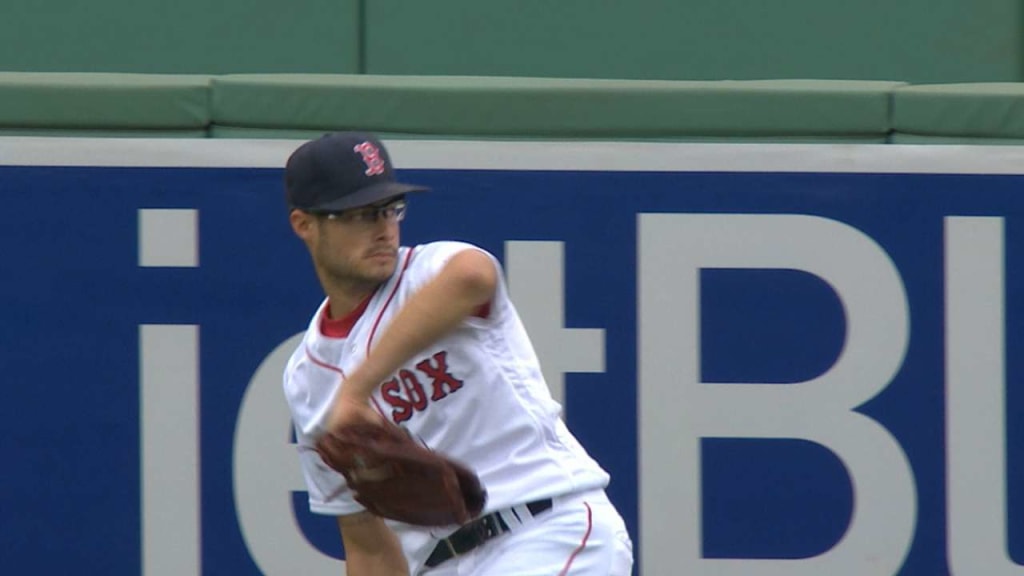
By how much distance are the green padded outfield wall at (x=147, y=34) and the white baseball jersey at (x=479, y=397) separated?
2.51 meters

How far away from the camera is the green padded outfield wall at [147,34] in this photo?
5.33 m

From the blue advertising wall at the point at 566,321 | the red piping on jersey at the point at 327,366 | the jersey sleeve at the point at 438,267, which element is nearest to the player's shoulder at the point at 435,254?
the jersey sleeve at the point at 438,267

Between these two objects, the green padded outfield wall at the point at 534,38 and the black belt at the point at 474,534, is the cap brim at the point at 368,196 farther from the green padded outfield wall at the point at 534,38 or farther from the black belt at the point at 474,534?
the green padded outfield wall at the point at 534,38

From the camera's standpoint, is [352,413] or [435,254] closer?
[352,413]

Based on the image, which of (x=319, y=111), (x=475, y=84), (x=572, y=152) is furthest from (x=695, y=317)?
(x=319, y=111)

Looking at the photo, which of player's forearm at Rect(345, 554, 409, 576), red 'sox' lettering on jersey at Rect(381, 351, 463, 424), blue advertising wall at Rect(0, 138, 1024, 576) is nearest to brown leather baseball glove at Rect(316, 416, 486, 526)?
red 'sox' lettering on jersey at Rect(381, 351, 463, 424)

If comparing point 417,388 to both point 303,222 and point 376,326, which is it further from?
point 303,222

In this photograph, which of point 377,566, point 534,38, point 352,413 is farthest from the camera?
point 534,38

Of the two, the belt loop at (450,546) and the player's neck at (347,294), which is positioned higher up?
the player's neck at (347,294)

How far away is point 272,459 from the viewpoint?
4234mm

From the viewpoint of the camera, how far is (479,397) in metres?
2.92

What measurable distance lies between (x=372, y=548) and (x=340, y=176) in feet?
2.69

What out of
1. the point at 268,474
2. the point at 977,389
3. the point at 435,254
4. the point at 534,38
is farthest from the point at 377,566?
the point at 534,38

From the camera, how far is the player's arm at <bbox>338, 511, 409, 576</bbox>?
324 centimetres
